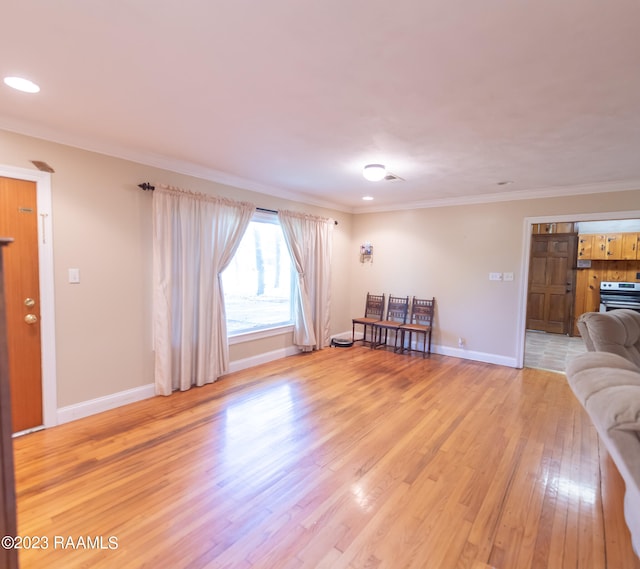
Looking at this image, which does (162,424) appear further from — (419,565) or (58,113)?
(58,113)

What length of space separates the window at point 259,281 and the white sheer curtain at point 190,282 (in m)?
0.33

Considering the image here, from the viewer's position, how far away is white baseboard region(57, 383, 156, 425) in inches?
112

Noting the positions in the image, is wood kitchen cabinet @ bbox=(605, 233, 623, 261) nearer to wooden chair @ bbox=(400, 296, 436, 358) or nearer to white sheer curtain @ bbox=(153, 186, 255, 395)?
wooden chair @ bbox=(400, 296, 436, 358)

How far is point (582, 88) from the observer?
191 cm

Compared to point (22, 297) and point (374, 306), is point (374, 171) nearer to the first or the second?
point (374, 306)

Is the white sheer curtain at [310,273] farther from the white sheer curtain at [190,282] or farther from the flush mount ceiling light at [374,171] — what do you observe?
the flush mount ceiling light at [374,171]

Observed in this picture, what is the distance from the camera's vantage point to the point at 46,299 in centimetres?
270

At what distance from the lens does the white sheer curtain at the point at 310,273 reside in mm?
4891

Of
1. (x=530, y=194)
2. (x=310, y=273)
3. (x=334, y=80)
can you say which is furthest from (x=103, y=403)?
(x=530, y=194)

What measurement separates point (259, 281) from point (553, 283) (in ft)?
20.2

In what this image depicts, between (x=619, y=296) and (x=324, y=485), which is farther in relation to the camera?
(x=619, y=296)

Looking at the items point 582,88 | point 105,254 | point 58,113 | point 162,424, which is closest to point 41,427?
point 162,424

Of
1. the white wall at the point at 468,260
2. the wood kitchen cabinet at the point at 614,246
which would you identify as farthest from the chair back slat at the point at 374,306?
the wood kitchen cabinet at the point at 614,246

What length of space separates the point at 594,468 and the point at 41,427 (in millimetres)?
4221
